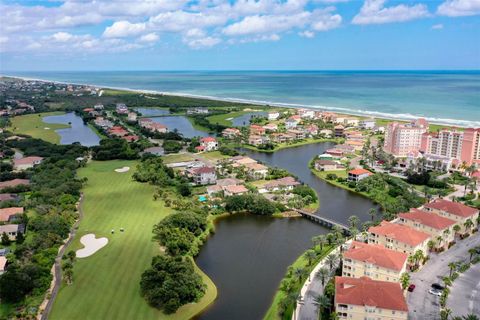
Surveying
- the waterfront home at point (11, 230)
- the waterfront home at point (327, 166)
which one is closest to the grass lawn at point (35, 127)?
the waterfront home at point (11, 230)

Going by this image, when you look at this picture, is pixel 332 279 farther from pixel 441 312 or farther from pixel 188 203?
pixel 188 203

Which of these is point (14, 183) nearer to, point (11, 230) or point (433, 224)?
point (11, 230)

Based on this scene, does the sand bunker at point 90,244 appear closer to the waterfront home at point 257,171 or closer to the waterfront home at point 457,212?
the waterfront home at point 257,171

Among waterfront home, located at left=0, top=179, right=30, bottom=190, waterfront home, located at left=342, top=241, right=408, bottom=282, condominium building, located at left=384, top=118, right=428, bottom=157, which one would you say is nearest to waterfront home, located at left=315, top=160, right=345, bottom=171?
condominium building, located at left=384, top=118, right=428, bottom=157

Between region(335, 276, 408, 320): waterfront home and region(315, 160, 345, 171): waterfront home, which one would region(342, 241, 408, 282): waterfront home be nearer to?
region(335, 276, 408, 320): waterfront home

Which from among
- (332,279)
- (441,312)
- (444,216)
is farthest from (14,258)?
(444,216)

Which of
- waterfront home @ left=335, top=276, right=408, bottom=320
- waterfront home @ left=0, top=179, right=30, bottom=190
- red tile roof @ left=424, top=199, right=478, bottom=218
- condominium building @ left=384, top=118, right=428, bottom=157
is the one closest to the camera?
waterfront home @ left=335, top=276, right=408, bottom=320
